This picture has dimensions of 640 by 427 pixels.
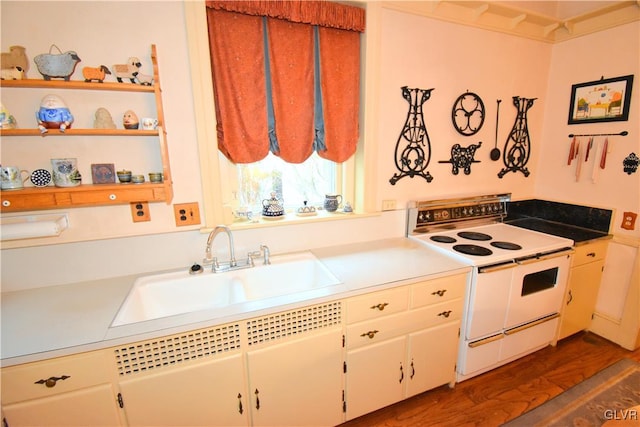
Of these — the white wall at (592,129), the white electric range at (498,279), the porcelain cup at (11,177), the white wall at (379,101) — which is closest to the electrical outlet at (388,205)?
the white wall at (379,101)

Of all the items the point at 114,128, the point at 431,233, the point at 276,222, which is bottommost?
the point at 431,233

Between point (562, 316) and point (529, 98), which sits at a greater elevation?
point (529, 98)

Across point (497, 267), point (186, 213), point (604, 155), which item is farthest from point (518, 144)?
point (186, 213)

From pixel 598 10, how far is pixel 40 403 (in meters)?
3.76

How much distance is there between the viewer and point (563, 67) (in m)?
2.41

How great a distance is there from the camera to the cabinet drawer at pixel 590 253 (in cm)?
209

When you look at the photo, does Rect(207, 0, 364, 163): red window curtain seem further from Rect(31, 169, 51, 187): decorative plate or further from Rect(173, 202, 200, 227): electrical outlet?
Rect(31, 169, 51, 187): decorative plate

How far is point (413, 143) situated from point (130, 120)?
1.74 metres

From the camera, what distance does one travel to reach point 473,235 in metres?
2.18

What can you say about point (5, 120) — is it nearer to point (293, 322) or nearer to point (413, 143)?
point (293, 322)

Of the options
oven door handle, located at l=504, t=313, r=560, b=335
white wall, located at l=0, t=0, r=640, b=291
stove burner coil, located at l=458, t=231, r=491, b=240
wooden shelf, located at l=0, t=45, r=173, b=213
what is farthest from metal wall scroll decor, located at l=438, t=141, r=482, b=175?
wooden shelf, located at l=0, t=45, r=173, b=213

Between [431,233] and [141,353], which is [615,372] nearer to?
[431,233]

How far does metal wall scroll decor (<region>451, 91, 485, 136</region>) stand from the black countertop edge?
0.92 m

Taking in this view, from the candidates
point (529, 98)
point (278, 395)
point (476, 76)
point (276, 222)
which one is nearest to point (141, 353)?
point (278, 395)
